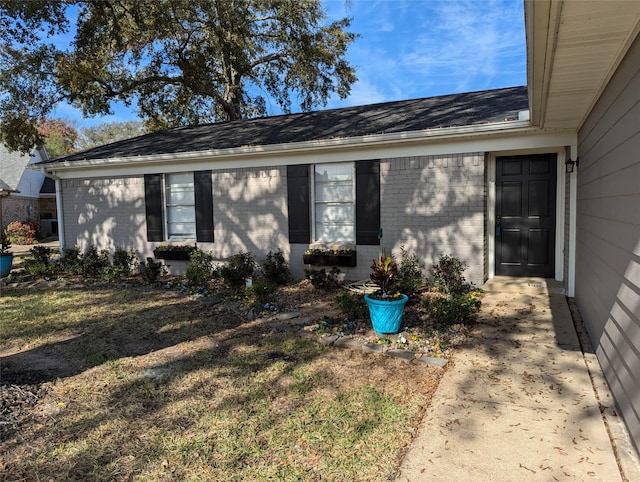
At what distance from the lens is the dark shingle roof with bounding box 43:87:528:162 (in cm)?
661

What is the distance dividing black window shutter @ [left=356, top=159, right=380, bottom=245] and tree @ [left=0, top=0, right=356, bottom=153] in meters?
8.22

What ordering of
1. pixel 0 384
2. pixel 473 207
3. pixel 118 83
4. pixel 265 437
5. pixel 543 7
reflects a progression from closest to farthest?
pixel 543 7 < pixel 265 437 < pixel 0 384 < pixel 473 207 < pixel 118 83

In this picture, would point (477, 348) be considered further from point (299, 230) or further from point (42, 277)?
point (42, 277)

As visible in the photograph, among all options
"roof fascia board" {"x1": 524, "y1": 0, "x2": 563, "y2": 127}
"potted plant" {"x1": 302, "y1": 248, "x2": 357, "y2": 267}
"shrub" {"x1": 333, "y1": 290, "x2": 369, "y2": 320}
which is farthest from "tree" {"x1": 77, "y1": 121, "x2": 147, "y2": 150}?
"roof fascia board" {"x1": 524, "y1": 0, "x2": 563, "y2": 127}

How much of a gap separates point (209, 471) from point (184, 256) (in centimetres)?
658

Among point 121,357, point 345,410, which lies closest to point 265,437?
point 345,410

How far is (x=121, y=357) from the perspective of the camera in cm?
399

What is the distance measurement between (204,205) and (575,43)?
6.95 metres

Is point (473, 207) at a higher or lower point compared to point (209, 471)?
higher

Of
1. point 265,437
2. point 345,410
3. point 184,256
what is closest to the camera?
point 265,437

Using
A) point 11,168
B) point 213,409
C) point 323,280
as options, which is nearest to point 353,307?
point 323,280

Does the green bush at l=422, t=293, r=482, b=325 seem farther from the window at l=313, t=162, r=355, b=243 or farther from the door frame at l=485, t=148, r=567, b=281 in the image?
the window at l=313, t=162, r=355, b=243

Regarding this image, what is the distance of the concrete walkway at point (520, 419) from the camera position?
7.09 feet

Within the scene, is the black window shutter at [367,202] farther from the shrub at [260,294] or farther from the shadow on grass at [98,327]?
the shadow on grass at [98,327]
